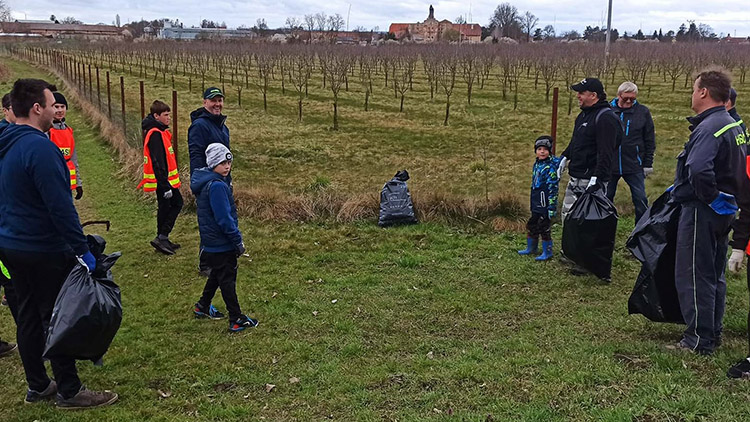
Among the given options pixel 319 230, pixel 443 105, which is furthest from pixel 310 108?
pixel 319 230

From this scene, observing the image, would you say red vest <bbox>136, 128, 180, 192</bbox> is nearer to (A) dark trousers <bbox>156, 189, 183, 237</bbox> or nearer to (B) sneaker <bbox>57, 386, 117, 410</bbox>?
(A) dark trousers <bbox>156, 189, 183, 237</bbox>

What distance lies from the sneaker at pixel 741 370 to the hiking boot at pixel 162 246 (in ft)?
17.7

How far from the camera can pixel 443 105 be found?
81.8 feet

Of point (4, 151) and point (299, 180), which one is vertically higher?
point (4, 151)

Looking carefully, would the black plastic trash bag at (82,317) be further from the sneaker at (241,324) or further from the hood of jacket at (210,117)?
the hood of jacket at (210,117)

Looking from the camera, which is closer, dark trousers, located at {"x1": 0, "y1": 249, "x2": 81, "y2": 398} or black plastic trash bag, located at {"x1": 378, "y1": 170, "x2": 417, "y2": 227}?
dark trousers, located at {"x1": 0, "y1": 249, "x2": 81, "y2": 398}

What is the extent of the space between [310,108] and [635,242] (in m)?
20.6

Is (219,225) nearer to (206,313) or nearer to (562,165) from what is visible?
(206,313)

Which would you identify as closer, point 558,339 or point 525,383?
point 525,383

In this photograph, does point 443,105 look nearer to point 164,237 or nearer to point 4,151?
point 164,237

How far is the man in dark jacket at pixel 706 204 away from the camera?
12.5 ft

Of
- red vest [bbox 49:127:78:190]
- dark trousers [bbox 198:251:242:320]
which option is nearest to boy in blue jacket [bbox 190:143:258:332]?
dark trousers [bbox 198:251:242:320]

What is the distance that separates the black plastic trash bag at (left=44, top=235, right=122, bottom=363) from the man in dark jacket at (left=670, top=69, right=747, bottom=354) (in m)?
3.61

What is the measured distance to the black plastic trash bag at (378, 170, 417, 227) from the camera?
25.8 feet
